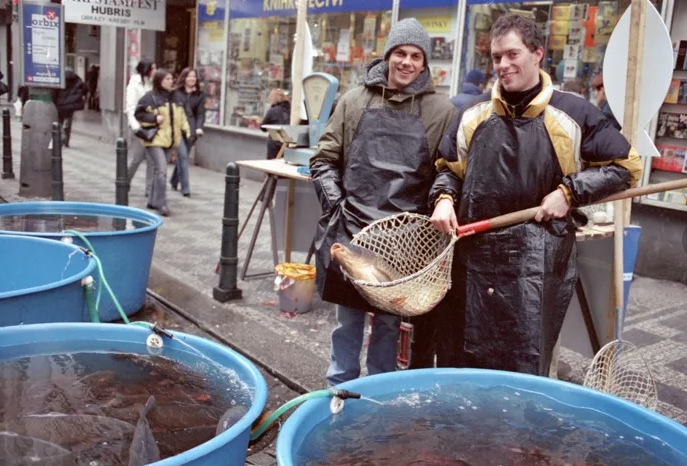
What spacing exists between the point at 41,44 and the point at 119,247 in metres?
6.59

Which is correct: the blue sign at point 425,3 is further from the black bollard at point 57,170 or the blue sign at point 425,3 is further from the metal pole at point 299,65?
the black bollard at point 57,170

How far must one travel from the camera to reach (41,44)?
10.2 meters

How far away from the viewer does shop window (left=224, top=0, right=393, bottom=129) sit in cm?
1084

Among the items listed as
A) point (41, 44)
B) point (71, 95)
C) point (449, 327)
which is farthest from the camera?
point (71, 95)

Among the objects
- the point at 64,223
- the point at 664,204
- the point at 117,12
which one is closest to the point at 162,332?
the point at 64,223

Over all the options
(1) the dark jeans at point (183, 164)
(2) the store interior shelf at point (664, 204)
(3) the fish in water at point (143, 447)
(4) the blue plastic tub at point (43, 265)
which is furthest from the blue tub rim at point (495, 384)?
(1) the dark jeans at point (183, 164)

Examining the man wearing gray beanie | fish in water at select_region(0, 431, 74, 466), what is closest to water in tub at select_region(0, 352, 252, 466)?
fish in water at select_region(0, 431, 74, 466)

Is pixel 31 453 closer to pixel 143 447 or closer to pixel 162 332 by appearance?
pixel 143 447

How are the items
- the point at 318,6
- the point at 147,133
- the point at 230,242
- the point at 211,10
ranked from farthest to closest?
1. the point at 211,10
2. the point at 318,6
3. the point at 147,133
4. the point at 230,242

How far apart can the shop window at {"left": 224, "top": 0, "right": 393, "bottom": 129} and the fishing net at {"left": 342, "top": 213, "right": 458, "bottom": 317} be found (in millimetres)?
7739

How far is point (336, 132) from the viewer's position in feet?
11.4

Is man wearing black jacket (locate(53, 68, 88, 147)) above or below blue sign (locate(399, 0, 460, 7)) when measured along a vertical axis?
below

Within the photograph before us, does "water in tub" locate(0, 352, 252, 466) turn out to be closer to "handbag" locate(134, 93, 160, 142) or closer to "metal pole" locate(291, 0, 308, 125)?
"metal pole" locate(291, 0, 308, 125)

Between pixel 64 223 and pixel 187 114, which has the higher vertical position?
pixel 187 114
